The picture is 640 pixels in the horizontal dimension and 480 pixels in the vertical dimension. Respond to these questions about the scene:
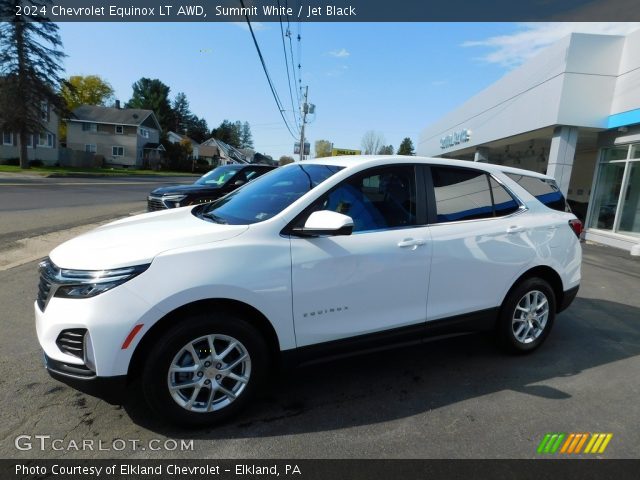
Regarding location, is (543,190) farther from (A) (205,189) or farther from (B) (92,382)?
(A) (205,189)

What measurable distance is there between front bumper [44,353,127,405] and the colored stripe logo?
8.71 ft

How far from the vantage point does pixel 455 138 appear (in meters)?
25.2

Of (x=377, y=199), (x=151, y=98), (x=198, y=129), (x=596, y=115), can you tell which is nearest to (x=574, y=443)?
(x=377, y=199)

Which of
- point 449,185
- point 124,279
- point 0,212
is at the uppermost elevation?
point 449,185

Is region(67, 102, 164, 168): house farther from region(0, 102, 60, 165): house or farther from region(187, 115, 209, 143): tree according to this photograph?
region(187, 115, 209, 143): tree

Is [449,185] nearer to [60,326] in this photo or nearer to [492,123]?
[60,326]

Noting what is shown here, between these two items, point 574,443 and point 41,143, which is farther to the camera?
point 41,143

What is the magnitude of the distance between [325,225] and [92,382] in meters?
1.69

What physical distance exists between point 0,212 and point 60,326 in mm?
11484

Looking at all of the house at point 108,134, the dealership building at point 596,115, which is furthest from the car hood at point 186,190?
the house at point 108,134

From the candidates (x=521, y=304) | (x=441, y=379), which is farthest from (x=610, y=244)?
(x=441, y=379)

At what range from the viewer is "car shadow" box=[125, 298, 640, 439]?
9.64 ft

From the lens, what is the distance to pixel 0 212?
37.9 ft
